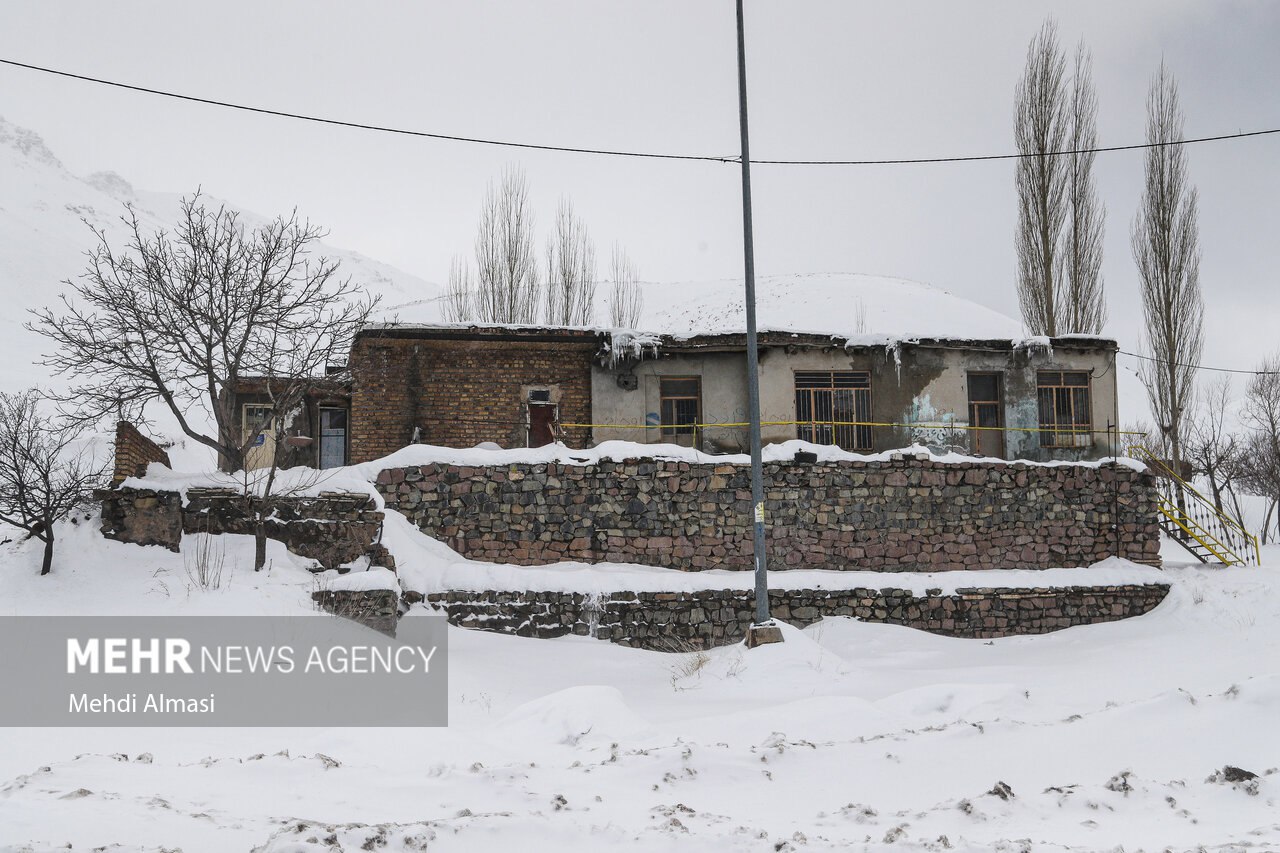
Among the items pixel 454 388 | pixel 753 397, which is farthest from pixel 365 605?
Answer: pixel 454 388

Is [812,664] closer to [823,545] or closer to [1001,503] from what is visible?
[823,545]

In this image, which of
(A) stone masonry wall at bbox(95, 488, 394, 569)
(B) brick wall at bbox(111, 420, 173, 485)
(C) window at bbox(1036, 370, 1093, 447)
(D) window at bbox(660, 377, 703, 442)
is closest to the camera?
(A) stone masonry wall at bbox(95, 488, 394, 569)

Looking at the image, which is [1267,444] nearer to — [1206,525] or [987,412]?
[1206,525]

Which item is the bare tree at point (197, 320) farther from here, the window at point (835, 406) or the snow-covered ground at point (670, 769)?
the window at point (835, 406)

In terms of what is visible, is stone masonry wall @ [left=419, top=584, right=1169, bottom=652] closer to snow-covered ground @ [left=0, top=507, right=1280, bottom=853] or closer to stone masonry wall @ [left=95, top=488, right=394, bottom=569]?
stone masonry wall @ [left=95, top=488, right=394, bottom=569]

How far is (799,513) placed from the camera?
17.8 metres

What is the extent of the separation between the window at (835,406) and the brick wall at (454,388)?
5.41 meters

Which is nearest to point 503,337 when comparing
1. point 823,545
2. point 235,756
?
point 823,545

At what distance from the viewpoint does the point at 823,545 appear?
17.8 metres

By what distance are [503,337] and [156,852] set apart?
16870 mm

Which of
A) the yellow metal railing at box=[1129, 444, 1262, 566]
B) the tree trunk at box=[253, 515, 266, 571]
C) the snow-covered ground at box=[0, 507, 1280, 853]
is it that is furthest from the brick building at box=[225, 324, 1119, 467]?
the snow-covered ground at box=[0, 507, 1280, 853]

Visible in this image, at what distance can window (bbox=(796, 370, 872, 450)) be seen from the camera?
72.0 feet

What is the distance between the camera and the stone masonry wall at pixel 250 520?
1193 centimetres

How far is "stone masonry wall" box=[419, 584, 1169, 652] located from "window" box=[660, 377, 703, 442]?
6395 mm
